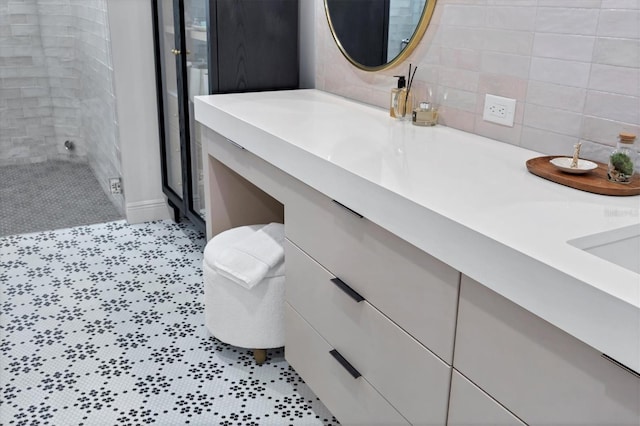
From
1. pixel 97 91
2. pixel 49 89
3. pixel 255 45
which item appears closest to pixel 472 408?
pixel 255 45

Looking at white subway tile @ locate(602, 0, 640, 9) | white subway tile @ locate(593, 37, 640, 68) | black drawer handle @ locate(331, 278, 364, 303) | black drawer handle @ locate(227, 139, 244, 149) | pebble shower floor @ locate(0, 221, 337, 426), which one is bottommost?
pebble shower floor @ locate(0, 221, 337, 426)

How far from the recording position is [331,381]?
180cm

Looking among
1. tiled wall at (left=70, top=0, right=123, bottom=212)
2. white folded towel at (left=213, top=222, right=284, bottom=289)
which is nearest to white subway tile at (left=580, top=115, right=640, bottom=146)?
white folded towel at (left=213, top=222, right=284, bottom=289)

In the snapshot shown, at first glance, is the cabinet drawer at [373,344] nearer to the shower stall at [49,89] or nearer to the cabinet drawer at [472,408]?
the cabinet drawer at [472,408]

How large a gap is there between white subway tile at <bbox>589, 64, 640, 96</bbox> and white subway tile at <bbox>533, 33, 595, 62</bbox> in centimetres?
5

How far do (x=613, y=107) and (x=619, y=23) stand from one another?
197 millimetres

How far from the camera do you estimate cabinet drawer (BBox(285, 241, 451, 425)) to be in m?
1.35

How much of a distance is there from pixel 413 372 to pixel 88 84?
360 cm

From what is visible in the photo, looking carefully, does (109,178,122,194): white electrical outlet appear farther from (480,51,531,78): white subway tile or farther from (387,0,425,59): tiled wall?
(480,51,531,78): white subway tile

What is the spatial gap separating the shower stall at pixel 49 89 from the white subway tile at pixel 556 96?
3018 millimetres

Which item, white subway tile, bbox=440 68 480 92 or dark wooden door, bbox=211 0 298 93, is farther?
dark wooden door, bbox=211 0 298 93

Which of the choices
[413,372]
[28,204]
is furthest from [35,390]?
[28,204]

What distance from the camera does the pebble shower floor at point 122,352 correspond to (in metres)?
2.01

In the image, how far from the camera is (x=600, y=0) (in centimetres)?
148
